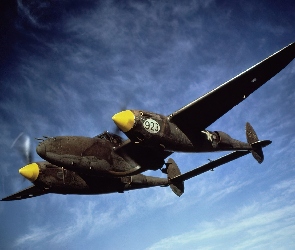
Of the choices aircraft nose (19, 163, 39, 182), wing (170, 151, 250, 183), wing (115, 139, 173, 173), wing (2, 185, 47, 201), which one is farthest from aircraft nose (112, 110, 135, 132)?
wing (2, 185, 47, 201)

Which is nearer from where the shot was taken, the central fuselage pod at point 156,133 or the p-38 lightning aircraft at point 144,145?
the central fuselage pod at point 156,133

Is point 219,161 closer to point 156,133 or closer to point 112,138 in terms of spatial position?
point 112,138

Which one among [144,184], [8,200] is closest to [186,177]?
[144,184]

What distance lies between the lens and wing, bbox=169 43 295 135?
30.4ft

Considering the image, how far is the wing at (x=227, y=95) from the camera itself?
9.27 m

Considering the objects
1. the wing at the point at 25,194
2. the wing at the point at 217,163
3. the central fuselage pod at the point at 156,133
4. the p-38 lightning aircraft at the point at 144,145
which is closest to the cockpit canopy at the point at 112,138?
the p-38 lightning aircraft at the point at 144,145

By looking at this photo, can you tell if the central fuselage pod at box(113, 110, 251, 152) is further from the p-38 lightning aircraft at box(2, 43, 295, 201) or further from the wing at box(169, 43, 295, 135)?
the wing at box(169, 43, 295, 135)

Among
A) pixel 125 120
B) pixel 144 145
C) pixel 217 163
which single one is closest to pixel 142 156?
pixel 144 145

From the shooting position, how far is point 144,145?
910cm

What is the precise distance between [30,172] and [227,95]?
11373 millimetres

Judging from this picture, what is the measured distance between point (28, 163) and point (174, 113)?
966 centimetres

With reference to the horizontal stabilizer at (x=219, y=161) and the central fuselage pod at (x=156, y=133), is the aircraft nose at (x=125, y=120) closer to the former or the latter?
the central fuselage pod at (x=156, y=133)

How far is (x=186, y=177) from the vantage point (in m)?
17.2

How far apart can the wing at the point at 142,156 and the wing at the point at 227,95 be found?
277 cm
